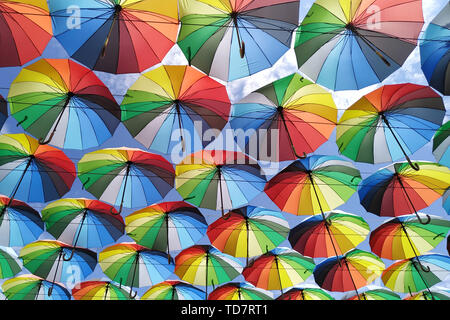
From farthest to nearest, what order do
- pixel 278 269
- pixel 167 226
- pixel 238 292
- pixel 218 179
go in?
pixel 238 292 < pixel 278 269 < pixel 167 226 < pixel 218 179

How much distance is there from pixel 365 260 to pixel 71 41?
947cm

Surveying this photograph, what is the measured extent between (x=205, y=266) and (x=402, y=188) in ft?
19.5

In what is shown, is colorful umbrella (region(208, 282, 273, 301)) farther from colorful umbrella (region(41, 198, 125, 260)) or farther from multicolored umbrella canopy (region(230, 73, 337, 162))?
multicolored umbrella canopy (region(230, 73, 337, 162))

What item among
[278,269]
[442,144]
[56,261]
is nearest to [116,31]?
[442,144]

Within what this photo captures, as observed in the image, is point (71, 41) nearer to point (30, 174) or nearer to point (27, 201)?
point (30, 174)

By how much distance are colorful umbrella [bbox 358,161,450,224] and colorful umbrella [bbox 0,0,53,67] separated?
715 centimetres

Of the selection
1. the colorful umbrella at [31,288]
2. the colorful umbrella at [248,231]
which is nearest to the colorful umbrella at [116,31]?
the colorful umbrella at [248,231]

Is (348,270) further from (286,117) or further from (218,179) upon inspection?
(286,117)

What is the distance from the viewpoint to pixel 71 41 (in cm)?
547

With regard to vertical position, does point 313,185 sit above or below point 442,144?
below

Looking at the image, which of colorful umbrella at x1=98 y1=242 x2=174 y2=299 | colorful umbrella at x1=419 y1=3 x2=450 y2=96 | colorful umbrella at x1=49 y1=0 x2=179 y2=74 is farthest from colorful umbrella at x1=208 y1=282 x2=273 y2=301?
colorful umbrella at x1=419 y1=3 x2=450 y2=96

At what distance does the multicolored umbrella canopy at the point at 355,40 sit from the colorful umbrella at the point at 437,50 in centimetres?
20

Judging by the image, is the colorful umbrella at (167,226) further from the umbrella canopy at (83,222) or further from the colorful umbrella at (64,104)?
the colorful umbrella at (64,104)

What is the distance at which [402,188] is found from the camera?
26.1 feet
